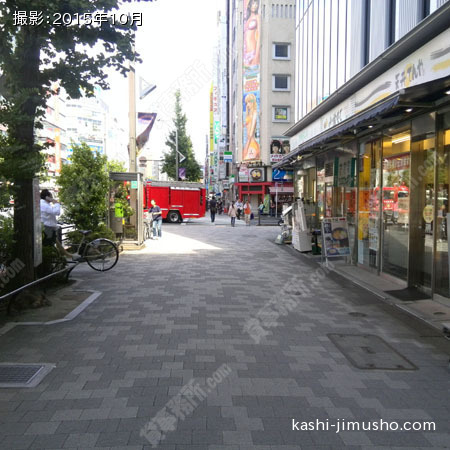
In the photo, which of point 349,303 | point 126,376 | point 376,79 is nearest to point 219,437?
point 126,376

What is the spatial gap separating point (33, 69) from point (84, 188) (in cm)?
624

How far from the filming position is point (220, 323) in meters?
6.18

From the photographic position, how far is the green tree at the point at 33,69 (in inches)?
234

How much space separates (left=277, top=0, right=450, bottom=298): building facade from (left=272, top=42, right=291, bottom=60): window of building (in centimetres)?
2716

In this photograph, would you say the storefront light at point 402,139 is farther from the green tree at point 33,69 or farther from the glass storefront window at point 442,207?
the green tree at point 33,69

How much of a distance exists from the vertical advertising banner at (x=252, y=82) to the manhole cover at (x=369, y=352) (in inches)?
1489

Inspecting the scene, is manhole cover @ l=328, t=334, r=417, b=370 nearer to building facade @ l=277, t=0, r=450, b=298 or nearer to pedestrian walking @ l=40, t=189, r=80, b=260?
building facade @ l=277, t=0, r=450, b=298

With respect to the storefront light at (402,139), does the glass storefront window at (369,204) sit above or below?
below

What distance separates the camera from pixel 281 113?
41969 millimetres

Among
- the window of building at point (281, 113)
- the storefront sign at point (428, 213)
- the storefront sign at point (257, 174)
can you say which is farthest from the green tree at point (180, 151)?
the storefront sign at point (428, 213)

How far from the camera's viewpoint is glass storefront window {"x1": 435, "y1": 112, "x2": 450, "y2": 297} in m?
7.37

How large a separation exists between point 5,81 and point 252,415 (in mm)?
5831

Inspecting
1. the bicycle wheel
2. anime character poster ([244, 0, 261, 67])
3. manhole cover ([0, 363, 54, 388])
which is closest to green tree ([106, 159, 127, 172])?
the bicycle wheel

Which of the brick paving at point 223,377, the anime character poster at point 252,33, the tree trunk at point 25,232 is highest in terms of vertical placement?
the anime character poster at point 252,33
